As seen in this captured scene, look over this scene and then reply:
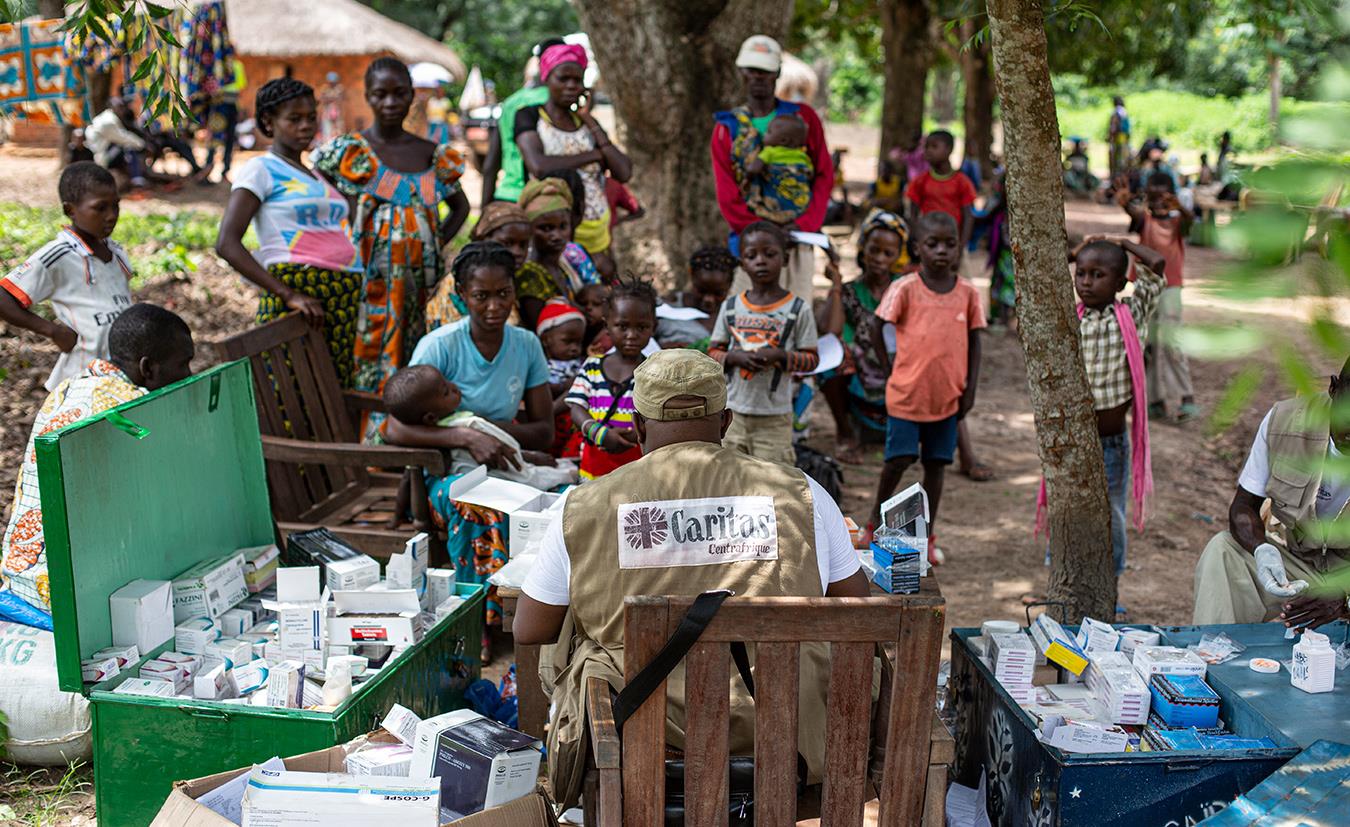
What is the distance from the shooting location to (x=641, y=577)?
279 cm

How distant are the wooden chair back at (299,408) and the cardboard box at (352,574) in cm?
82

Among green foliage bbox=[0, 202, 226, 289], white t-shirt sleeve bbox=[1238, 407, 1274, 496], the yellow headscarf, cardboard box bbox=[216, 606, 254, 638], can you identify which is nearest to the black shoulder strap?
cardboard box bbox=[216, 606, 254, 638]

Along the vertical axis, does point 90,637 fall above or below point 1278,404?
below

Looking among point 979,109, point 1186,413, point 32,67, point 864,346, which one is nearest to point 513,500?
point 864,346

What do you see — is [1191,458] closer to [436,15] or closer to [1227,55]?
[436,15]

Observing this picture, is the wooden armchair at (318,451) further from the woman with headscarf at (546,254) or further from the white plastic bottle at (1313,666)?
the white plastic bottle at (1313,666)

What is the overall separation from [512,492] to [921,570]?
1.52m

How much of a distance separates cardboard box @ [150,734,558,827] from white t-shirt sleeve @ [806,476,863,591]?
0.94 metres

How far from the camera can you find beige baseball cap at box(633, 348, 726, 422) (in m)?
2.96

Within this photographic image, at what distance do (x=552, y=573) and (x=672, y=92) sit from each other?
635 cm

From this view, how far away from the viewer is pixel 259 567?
4.26 meters

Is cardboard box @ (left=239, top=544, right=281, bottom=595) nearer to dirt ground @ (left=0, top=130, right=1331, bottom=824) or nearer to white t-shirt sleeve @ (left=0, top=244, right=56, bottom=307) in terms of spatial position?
dirt ground @ (left=0, top=130, right=1331, bottom=824)

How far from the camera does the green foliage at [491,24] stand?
30.5 meters

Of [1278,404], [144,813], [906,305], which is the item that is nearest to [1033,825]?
[1278,404]
